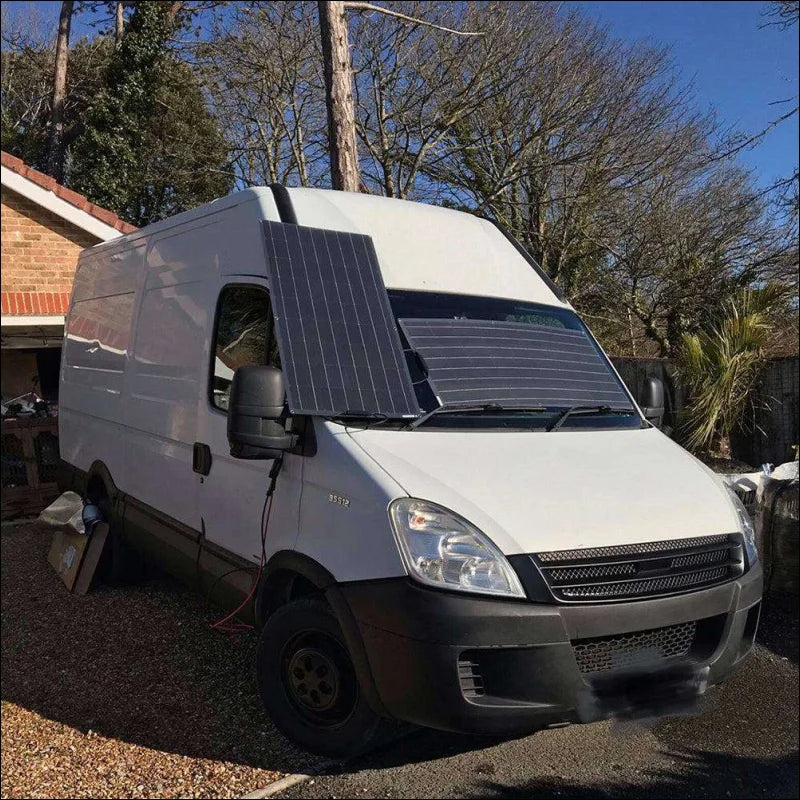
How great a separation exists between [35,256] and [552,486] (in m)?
8.90

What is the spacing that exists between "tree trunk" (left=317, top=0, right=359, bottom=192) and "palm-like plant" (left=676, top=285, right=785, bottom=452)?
434cm

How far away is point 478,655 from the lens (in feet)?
8.67

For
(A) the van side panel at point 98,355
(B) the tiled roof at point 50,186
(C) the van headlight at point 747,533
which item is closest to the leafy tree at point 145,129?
(B) the tiled roof at point 50,186

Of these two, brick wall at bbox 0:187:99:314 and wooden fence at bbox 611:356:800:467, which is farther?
brick wall at bbox 0:187:99:314

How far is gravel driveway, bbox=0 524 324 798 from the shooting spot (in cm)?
317

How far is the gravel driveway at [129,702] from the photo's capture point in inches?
125

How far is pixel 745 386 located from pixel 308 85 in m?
11.5

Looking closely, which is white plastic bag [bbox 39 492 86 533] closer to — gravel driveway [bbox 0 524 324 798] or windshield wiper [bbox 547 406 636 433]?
gravel driveway [bbox 0 524 324 798]

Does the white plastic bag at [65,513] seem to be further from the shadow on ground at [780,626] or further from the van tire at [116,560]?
the shadow on ground at [780,626]

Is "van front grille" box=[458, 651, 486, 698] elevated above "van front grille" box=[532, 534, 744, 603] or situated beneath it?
situated beneath

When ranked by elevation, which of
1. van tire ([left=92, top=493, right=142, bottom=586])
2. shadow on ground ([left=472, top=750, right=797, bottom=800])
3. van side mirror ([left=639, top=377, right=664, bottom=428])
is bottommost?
shadow on ground ([left=472, top=750, right=797, bottom=800])

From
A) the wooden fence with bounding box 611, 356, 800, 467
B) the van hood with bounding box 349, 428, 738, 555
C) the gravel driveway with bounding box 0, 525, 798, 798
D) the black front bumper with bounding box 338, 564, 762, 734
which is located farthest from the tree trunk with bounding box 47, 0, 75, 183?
the black front bumper with bounding box 338, 564, 762, 734

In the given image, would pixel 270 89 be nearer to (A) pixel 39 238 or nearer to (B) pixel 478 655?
(A) pixel 39 238

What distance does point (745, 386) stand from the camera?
7445 millimetres
